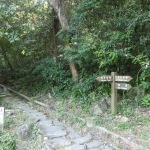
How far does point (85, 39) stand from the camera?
5.56 metres

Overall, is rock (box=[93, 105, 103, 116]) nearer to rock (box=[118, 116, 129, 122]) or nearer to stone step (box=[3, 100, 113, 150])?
rock (box=[118, 116, 129, 122])

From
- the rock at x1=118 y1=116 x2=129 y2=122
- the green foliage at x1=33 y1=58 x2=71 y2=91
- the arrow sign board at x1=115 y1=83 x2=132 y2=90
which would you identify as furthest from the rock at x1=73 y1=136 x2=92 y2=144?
the green foliage at x1=33 y1=58 x2=71 y2=91

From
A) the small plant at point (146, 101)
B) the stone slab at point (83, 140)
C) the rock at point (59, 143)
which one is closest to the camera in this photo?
the rock at point (59, 143)

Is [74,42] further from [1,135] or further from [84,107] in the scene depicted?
[1,135]

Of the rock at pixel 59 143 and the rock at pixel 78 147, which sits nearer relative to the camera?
the rock at pixel 78 147

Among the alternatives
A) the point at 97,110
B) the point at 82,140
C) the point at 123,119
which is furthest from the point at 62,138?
the point at 123,119

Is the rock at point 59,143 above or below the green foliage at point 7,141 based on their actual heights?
above

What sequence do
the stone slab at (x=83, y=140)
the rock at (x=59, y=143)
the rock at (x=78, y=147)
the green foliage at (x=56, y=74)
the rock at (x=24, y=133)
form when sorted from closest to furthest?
1. the rock at (x=78, y=147)
2. the rock at (x=59, y=143)
3. the stone slab at (x=83, y=140)
4. the rock at (x=24, y=133)
5. the green foliage at (x=56, y=74)

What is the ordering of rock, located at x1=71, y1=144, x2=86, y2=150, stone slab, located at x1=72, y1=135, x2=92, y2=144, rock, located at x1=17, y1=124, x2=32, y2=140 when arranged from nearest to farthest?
rock, located at x1=71, y1=144, x2=86, y2=150 → stone slab, located at x1=72, y1=135, x2=92, y2=144 → rock, located at x1=17, y1=124, x2=32, y2=140

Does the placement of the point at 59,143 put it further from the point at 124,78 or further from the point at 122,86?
the point at 124,78

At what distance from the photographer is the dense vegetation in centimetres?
485

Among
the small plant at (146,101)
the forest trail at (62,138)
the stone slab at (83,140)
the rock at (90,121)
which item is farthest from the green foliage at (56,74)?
the stone slab at (83,140)

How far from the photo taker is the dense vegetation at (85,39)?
485 centimetres

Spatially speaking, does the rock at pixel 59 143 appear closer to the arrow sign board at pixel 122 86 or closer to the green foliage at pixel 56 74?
the arrow sign board at pixel 122 86
